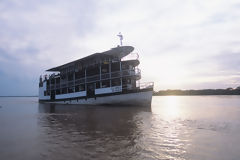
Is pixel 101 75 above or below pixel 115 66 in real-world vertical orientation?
below

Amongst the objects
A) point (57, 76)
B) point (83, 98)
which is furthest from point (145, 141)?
point (57, 76)

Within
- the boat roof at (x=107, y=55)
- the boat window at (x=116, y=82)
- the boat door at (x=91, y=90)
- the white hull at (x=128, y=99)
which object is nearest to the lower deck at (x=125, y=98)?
the white hull at (x=128, y=99)

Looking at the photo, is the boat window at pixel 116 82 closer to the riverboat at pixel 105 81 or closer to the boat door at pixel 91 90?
the riverboat at pixel 105 81

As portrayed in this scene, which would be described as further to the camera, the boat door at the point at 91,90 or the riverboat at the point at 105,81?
the boat door at the point at 91,90

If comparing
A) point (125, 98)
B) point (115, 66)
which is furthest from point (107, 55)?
point (125, 98)

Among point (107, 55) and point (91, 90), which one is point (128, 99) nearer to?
point (91, 90)

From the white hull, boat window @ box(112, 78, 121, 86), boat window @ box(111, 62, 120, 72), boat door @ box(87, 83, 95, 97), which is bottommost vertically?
the white hull

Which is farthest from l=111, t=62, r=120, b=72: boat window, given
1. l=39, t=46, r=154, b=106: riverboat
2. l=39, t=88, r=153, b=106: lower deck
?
l=39, t=88, r=153, b=106: lower deck

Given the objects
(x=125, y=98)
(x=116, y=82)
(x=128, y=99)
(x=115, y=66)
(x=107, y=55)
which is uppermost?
(x=107, y=55)

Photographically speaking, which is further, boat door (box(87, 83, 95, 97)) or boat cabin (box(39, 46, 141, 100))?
boat door (box(87, 83, 95, 97))

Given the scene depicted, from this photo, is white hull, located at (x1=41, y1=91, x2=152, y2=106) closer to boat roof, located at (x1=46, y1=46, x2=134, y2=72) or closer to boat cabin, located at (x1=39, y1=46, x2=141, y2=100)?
boat cabin, located at (x1=39, y1=46, x2=141, y2=100)

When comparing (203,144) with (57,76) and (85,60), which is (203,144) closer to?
(85,60)

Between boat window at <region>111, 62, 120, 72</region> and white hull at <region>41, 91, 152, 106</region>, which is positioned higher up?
boat window at <region>111, 62, 120, 72</region>

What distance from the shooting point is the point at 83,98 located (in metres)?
24.4
